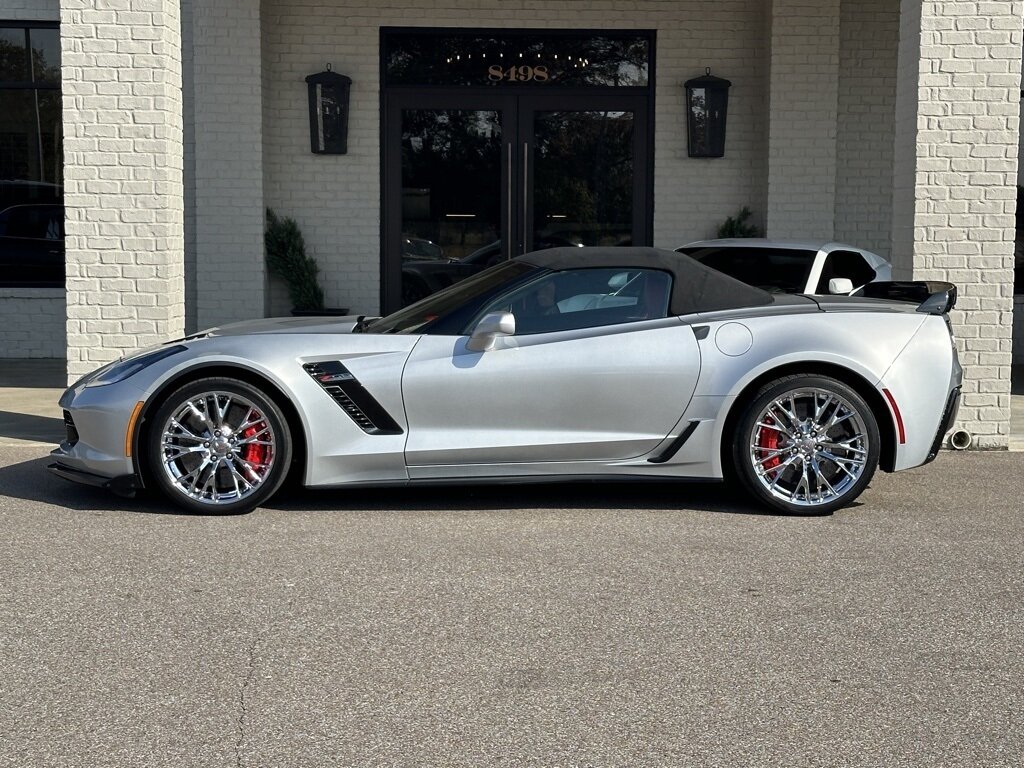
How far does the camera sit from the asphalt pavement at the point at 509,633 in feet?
13.2

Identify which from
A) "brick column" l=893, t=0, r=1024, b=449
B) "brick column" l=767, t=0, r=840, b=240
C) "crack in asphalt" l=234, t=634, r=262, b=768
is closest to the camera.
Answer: "crack in asphalt" l=234, t=634, r=262, b=768

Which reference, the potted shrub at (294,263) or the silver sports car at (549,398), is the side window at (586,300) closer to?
the silver sports car at (549,398)

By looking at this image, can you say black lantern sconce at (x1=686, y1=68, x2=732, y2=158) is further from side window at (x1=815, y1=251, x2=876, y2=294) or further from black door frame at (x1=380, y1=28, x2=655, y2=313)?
side window at (x1=815, y1=251, x2=876, y2=294)

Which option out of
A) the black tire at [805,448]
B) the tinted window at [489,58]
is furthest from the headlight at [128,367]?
the tinted window at [489,58]

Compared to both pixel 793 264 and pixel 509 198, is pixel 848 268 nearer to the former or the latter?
pixel 793 264

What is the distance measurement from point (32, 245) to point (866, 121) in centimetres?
876

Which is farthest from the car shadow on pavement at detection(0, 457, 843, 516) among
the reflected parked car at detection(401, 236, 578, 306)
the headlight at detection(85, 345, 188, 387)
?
the reflected parked car at detection(401, 236, 578, 306)

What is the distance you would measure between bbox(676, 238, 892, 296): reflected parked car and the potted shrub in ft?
15.9

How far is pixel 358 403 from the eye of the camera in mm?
7031

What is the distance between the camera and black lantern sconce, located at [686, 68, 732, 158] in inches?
561

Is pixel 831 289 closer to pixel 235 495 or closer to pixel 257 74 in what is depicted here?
pixel 235 495

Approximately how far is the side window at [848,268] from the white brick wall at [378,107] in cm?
379

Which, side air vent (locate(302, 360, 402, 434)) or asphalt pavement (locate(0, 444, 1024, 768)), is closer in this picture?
asphalt pavement (locate(0, 444, 1024, 768))

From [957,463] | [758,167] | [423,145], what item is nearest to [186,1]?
[423,145]
